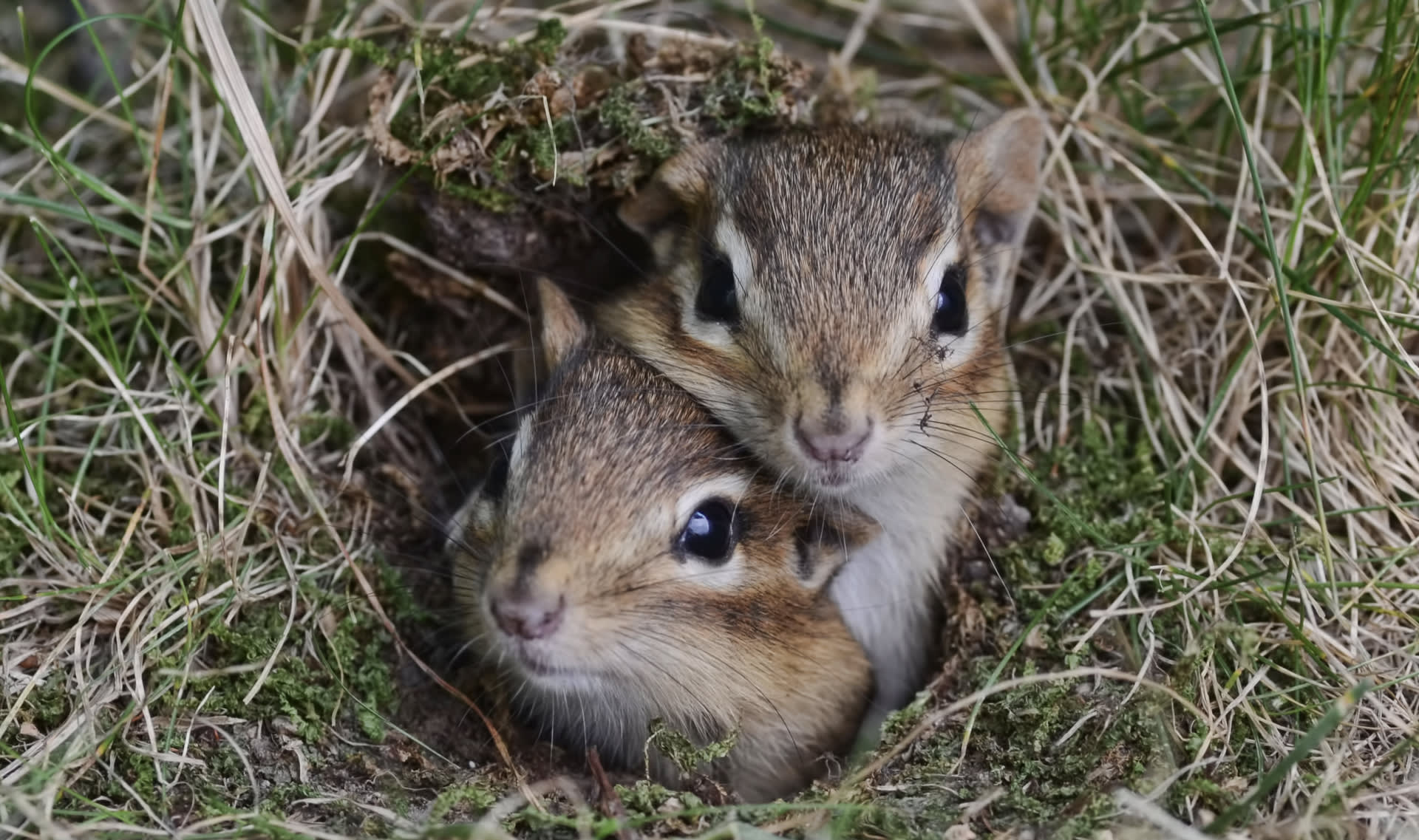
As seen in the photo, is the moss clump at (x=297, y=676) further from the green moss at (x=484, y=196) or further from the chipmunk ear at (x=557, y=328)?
the green moss at (x=484, y=196)

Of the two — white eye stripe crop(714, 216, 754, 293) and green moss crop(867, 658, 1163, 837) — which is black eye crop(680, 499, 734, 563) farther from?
green moss crop(867, 658, 1163, 837)

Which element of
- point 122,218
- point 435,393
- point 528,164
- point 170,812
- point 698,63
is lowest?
point 170,812

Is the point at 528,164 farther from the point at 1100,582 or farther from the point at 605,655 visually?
the point at 1100,582

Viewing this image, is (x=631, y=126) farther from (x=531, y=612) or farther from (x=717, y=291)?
(x=531, y=612)

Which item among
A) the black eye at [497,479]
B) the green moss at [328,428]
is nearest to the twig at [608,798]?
the black eye at [497,479]

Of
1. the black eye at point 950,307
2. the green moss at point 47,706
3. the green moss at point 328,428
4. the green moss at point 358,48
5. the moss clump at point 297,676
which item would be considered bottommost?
the green moss at point 47,706

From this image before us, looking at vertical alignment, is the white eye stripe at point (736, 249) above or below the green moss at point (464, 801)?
above

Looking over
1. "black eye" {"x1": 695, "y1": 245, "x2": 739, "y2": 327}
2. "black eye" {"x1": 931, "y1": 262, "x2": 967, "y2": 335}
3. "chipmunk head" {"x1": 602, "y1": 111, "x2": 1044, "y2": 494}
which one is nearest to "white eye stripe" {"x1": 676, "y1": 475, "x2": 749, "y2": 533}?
"chipmunk head" {"x1": 602, "y1": 111, "x2": 1044, "y2": 494}

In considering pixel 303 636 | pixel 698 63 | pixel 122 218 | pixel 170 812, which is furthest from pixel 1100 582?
pixel 122 218
